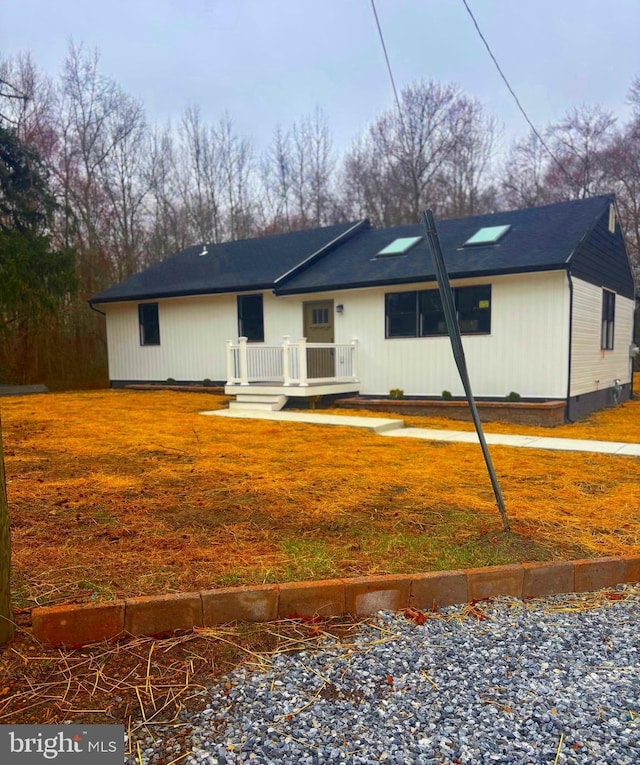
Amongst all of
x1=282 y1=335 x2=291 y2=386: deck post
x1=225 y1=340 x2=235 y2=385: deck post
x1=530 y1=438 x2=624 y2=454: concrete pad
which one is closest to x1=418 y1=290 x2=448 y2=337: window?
x1=282 y1=335 x2=291 y2=386: deck post

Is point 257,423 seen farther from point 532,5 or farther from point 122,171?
point 122,171

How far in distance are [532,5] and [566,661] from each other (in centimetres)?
669

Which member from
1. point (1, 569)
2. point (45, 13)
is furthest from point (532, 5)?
point (1, 569)

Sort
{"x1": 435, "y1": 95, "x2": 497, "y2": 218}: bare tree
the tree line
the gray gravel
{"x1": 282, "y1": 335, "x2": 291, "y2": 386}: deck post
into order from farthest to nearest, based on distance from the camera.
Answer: {"x1": 435, "y1": 95, "x2": 497, "y2": 218}: bare tree < the tree line < {"x1": 282, "y1": 335, "x2": 291, "y2": 386}: deck post < the gray gravel

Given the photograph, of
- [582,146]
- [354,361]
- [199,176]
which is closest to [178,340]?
[354,361]

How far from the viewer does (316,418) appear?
9.22 meters

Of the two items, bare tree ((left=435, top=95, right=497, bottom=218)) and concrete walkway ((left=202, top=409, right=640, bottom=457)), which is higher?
bare tree ((left=435, top=95, right=497, bottom=218))

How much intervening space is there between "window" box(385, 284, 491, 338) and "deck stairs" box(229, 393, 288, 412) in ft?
8.68

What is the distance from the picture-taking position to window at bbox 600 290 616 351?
38.2 feet

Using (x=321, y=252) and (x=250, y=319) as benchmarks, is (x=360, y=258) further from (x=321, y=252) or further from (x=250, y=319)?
(x=250, y=319)

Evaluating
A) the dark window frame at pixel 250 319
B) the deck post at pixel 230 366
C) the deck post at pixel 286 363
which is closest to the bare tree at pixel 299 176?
the dark window frame at pixel 250 319

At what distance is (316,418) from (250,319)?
467 centimetres

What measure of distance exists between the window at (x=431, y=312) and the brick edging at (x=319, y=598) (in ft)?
24.5

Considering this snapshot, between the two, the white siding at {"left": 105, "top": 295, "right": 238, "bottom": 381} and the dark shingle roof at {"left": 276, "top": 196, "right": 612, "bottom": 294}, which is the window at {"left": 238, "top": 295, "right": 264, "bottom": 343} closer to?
the white siding at {"left": 105, "top": 295, "right": 238, "bottom": 381}
